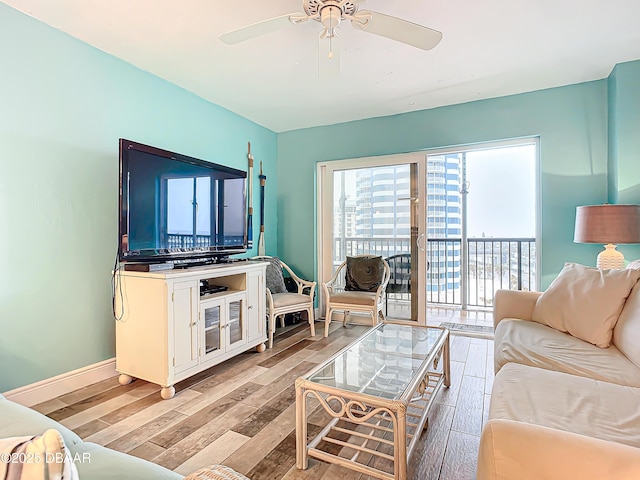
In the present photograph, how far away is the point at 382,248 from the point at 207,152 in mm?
2160

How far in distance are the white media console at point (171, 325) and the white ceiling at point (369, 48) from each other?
1.57 m

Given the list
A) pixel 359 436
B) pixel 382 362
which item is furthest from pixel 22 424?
pixel 382 362

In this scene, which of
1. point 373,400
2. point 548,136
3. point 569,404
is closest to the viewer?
point 569,404

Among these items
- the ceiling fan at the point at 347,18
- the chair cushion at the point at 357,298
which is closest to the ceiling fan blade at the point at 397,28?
the ceiling fan at the point at 347,18

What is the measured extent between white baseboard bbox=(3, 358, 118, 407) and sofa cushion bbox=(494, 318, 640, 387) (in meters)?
2.57

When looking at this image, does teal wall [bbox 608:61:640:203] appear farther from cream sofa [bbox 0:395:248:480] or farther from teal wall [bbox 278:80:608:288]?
cream sofa [bbox 0:395:248:480]

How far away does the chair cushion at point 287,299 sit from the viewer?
3230mm

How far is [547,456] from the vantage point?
780 millimetres

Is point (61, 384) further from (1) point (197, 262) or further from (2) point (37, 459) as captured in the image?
(2) point (37, 459)

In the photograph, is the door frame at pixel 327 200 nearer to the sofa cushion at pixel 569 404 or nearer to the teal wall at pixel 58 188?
the teal wall at pixel 58 188

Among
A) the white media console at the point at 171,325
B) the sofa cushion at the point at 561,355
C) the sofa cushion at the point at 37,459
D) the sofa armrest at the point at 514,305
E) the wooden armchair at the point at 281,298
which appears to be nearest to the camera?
the sofa cushion at the point at 37,459

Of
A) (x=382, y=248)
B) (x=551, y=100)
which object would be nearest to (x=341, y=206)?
(x=382, y=248)

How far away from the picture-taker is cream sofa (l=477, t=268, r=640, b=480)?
77 centimetres

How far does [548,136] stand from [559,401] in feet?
8.74
